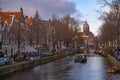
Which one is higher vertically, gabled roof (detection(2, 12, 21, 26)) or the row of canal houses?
gabled roof (detection(2, 12, 21, 26))

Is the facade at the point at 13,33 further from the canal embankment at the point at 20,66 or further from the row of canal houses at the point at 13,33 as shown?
the canal embankment at the point at 20,66

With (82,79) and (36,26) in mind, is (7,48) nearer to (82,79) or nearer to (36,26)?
(36,26)

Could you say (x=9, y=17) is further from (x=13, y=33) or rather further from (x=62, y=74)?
(x=62, y=74)

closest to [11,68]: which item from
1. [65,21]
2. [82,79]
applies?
[82,79]

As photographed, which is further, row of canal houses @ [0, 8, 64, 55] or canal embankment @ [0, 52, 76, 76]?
row of canal houses @ [0, 8, 64, 55]

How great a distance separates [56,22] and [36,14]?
32.2 metres

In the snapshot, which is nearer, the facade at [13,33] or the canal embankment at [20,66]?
the canal embankment at [20,66]

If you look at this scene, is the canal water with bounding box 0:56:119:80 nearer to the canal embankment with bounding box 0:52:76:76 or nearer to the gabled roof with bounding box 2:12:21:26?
the canal embankment with bounding box 0:52:76:76

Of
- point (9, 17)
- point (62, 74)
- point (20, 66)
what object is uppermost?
point (9, 17)

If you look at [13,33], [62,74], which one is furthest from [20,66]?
[13,33]

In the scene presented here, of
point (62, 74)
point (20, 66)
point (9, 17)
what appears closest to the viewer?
point (62, 74)

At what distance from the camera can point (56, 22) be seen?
137 m

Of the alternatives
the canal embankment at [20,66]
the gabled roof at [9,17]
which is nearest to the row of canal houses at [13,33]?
the gabled roof at [9,17]

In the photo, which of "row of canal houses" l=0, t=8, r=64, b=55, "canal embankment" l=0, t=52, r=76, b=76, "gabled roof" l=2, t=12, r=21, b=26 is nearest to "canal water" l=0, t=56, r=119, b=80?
"canal embankment" l=0, t=52, r=76, b=76
